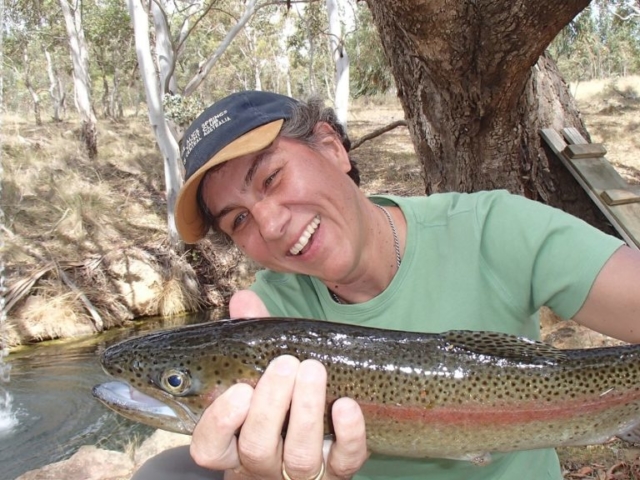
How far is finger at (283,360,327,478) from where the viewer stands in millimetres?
2201

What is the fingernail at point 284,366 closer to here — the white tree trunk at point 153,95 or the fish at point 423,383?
the fish at point 423,383

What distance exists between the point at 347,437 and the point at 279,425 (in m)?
0.27

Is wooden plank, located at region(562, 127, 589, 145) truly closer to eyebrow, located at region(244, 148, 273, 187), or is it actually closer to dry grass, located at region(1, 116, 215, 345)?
eyebrow, located at region(244, 148, 273, 187)

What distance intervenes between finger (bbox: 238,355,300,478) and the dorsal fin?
76 centimetres

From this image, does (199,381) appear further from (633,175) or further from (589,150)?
(633,175)

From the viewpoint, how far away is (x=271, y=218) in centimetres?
273

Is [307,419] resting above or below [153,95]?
below

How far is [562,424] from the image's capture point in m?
2.52

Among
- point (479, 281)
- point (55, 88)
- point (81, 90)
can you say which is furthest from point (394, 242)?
point (55, 88)

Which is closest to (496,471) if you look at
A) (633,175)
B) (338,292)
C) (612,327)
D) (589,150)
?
(612,327)

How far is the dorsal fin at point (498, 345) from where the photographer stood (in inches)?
102

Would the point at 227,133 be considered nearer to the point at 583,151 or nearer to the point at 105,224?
the point at 583,151

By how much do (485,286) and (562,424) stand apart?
66 cm

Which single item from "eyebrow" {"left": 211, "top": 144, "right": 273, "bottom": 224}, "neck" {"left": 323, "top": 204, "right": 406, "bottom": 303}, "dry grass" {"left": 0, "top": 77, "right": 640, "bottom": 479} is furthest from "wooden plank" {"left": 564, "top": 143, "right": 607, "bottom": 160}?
"dry grass" {"left": 0, "top": 77, "right": 640, "bottom": 479}
